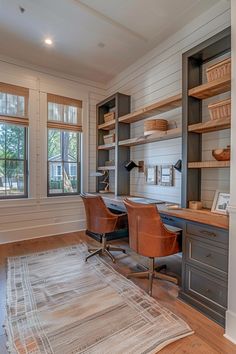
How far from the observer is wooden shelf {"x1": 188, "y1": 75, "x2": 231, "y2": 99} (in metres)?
2.04

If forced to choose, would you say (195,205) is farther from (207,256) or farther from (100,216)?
(100,216)

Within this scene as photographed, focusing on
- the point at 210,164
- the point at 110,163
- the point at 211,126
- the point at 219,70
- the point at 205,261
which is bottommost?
the point at 205,261

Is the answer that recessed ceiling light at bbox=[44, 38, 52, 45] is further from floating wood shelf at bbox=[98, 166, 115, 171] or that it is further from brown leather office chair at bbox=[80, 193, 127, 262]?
brown leather office chair at bbox=[80, 193, 127, 262]

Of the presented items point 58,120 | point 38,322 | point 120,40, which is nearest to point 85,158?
point 58,120

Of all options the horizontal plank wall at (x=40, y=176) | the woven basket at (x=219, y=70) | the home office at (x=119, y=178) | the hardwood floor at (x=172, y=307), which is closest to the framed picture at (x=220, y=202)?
the home office at (x=119, y=178)

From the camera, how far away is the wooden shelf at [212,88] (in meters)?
2.04

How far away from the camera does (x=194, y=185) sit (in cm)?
250

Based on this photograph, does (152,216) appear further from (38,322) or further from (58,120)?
(58,120)

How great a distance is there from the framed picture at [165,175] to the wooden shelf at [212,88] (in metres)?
1.08

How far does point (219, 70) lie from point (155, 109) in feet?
3.73

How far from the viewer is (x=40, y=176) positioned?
396 cm

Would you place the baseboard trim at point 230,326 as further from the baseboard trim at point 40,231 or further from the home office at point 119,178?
the baseboard trim at point 40,231

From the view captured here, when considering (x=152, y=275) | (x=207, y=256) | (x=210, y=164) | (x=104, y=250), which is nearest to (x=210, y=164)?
(x=210, y=164)

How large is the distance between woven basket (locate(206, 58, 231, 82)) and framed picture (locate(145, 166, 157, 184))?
1575 mm
